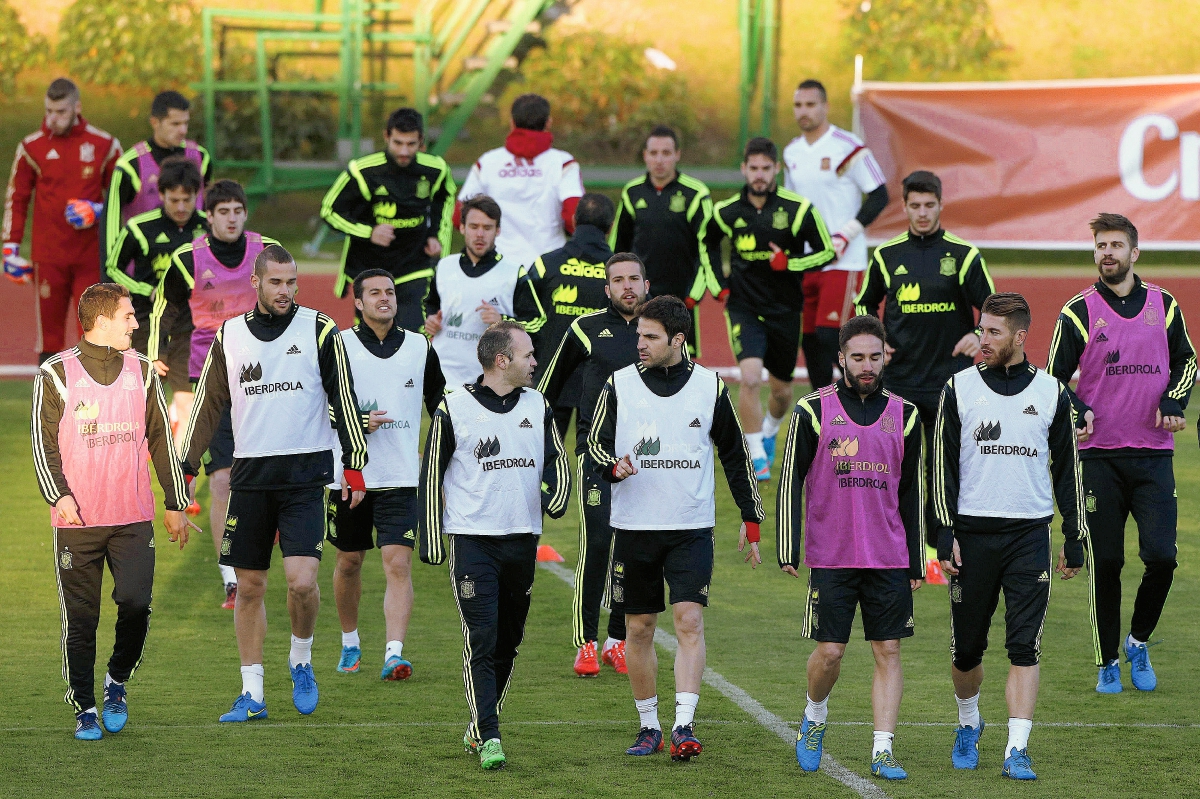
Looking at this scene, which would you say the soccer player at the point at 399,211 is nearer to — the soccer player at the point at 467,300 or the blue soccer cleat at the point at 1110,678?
the soccer player at the point at 467,300

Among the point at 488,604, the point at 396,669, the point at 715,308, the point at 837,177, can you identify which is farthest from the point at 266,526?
the point at 715,308

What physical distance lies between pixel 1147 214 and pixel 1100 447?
34.1 feet

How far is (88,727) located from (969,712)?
3.64 m

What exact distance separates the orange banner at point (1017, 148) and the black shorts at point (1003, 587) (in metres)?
11.4

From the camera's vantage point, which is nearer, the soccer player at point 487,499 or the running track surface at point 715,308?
the soccer player at point 487,499

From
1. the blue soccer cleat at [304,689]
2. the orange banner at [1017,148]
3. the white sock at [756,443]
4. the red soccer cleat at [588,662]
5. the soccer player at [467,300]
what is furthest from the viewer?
the orange banner at [1017,148]

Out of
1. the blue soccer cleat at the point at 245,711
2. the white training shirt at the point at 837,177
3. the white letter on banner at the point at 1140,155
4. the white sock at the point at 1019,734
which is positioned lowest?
the blue soccer cleat at the point at 245,711

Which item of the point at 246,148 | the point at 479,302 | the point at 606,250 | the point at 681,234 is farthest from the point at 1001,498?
the point at 246,148

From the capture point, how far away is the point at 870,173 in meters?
12.5

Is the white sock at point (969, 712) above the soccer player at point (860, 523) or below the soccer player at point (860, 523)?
below

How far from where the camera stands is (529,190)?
11812 mm

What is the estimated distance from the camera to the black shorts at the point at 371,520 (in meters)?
8.00

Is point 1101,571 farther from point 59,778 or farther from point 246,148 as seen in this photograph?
point 246,148

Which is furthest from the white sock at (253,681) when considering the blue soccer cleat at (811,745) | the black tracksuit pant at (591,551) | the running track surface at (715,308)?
the running track surface at (715,308)
